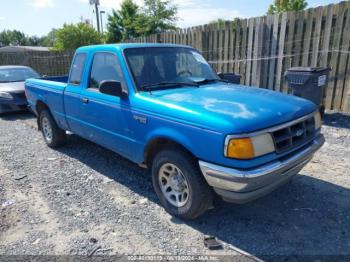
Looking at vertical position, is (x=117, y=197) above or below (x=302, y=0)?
below

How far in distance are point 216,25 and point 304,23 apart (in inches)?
105

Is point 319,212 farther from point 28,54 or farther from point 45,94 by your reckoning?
point 28,54

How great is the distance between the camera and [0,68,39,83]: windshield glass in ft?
32.5

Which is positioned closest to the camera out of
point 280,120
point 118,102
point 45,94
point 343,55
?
point 280,120

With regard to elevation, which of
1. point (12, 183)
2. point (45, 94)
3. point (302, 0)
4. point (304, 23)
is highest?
point (302, 0)

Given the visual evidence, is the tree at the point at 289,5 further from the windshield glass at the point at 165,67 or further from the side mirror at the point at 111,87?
the side mirror at the point at 111,87

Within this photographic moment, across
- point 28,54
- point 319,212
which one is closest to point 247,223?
point 319,212

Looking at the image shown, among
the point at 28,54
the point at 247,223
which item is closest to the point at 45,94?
the point at 247,223

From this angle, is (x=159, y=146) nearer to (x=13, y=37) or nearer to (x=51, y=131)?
(x=51, y=131)

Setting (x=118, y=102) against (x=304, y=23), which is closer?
(x=118, y=102)

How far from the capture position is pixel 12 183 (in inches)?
181

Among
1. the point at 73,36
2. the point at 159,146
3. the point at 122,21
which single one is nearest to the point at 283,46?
the point at 159,146

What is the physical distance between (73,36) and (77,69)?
25216 millimetres

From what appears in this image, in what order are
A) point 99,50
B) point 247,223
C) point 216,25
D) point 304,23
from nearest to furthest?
point 247,223
point 99,50
point 304,23
point 216,25
